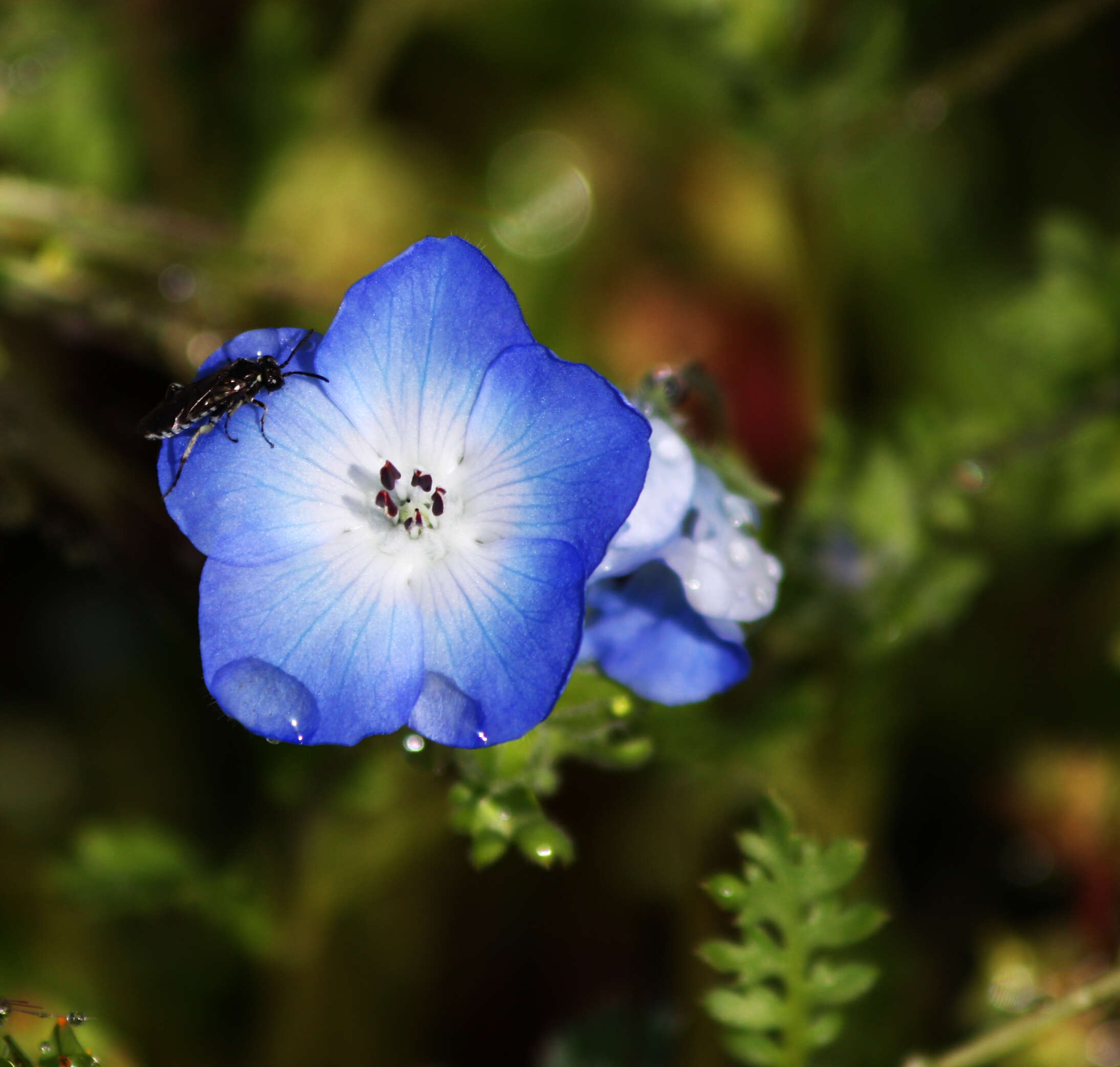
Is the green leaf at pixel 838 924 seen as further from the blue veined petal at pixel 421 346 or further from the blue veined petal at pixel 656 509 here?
the blue veined petal at pixel 421 346

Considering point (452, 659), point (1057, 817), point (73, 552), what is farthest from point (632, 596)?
point (1057, 817)

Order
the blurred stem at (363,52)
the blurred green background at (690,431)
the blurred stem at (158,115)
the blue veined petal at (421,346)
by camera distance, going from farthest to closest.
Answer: the blurred stem at (363,52), the blurred stem at (158,115), the blurred green background at (690,431), the blue veined petal at (421,346)

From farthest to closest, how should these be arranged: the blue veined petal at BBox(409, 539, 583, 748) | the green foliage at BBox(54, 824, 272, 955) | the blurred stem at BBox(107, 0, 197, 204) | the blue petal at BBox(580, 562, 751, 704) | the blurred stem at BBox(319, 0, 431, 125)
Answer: the blurred stem at BBox(319, 0, 431, 125) → the blurred stem at BBox(107, 0, 197, 204) → the green foliage at BBox(54, 824, 272, 955) → the blue petal at BBox(580, 562, 751, 704) → the blue veined petal at BBox(409, 539, 583, 748)

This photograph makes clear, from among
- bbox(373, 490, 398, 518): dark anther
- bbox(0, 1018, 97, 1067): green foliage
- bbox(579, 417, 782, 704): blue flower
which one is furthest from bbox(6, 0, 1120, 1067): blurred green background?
bbox(0, 1018, 97, 1067): green foliage

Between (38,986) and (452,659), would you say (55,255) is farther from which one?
(38,986)

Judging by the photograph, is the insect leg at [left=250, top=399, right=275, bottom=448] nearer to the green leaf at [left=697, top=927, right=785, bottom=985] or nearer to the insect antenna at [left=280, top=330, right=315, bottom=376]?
the insect antenna at [left=280, top=330, right=315, bottom=376]

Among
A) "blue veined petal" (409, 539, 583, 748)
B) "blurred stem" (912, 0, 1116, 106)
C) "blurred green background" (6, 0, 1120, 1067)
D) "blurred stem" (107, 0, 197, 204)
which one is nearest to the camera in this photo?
"blue veined petal" (409, 539, 583, 748)

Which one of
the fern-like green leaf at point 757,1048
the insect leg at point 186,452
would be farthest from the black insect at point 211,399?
the fern-like green leaf at point 757,1048
